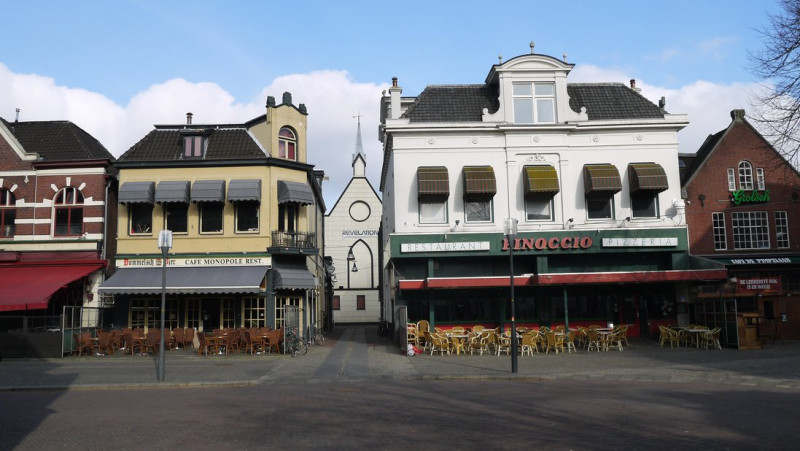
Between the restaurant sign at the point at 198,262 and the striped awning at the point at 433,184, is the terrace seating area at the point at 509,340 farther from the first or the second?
the restaurant sign at the point at 198,262

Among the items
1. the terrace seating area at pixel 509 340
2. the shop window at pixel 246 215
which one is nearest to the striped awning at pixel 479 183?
the terrace seating area at pixel 509 340

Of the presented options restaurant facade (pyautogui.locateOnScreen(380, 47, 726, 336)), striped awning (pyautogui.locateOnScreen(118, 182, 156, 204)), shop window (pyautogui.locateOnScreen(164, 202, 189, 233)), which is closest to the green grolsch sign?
restaurant facade (pyautogui.locateOnScreen(380, 47, 726, 336))

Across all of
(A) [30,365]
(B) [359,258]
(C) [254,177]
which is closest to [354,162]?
(B) [359,258]

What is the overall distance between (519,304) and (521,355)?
14.3 ft

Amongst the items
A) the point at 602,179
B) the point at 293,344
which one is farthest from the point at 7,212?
the point at 602,179

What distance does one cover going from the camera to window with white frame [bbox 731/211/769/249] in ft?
97.9

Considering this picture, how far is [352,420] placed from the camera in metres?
10.9

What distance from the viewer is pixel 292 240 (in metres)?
27.0

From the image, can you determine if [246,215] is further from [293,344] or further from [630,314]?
[630,314]

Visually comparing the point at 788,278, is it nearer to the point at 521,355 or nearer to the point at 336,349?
the point at 521,355

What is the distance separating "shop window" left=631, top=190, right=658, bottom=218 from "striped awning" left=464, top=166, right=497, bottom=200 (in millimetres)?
6228

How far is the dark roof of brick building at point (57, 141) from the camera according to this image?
27.2 meters

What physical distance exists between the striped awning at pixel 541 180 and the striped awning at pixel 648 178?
3339 millimetres

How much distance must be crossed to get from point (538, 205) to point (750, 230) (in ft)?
37.2
